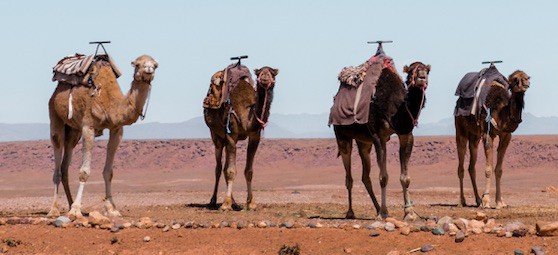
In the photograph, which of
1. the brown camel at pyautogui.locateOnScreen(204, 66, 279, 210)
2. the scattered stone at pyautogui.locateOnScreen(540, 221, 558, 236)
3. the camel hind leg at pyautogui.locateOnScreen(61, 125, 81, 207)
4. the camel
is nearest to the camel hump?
the brown camel at pyautogui.locateOnScreen(204, 66, 279, 210)

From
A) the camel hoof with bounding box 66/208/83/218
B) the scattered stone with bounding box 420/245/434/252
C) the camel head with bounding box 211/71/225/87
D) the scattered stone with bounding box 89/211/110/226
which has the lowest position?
the camel hoof with bounding box 66/208/83/218

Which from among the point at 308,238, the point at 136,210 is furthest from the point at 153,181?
the point at 308,238

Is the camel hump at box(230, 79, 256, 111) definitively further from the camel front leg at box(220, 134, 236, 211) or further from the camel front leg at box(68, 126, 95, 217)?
the camel front leg at box(68, 126, 95, 217)

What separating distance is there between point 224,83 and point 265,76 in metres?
1.26

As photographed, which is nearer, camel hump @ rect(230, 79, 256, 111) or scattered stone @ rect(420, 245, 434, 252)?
scattered stone @ rect(420, 245, 434, 252)

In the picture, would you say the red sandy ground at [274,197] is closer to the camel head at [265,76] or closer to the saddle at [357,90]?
the saddle at [357,90]

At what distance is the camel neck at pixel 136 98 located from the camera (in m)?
18.5

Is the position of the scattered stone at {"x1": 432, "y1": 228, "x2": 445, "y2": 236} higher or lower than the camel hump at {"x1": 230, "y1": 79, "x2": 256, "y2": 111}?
lower

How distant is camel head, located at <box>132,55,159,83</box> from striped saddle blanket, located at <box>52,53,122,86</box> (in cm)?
97

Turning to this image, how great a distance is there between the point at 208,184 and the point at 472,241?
2936cm

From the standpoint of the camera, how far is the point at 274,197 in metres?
27.7

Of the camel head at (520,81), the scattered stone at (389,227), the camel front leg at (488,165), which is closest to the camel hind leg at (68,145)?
the scattered stone at (389,227)

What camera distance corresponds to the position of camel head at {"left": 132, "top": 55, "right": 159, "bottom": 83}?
18234mm

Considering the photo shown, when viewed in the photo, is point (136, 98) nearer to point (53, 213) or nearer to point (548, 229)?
point (53, 213)
